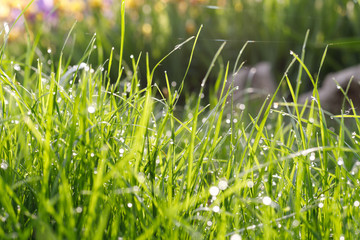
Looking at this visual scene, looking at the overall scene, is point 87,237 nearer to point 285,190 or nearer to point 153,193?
point 153,193

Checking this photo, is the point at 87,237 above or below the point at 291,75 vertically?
above

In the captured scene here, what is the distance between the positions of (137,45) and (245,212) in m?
2.39

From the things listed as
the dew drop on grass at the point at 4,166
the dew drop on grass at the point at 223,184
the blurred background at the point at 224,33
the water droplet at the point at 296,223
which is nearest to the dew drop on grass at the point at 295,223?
the water droplet at the point at 296,223

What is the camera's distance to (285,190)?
91 centimetres

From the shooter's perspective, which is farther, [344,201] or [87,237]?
[344,201]

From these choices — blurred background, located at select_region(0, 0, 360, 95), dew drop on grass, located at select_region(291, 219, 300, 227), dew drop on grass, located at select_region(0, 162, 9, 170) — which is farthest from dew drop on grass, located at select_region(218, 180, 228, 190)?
blurred background, located at select_region(0, 0, 360, 95)

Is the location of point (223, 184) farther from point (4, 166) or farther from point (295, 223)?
point (4, 166)

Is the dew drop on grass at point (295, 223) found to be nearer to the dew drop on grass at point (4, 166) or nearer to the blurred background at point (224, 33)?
the dew drop on grass at point (4, 166)

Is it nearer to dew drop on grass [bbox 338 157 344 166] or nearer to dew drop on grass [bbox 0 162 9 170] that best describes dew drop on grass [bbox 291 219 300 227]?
dew drop on grass [bbox 338 157 344 166]

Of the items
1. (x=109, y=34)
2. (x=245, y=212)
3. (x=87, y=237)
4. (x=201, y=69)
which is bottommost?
(x=201, y=69)

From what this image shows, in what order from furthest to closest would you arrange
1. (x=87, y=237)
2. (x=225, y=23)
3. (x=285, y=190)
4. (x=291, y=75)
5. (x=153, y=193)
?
(x=225, y=23), (x=291, y=75), (x=285, y=190), (x=153, y=193), (x=87, y=237)

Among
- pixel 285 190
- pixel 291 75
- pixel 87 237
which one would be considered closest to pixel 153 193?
pixel 87 237

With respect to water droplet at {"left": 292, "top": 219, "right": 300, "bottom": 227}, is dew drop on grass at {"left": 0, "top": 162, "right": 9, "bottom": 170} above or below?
above

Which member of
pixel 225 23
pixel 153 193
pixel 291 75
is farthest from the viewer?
pixel 225 23
